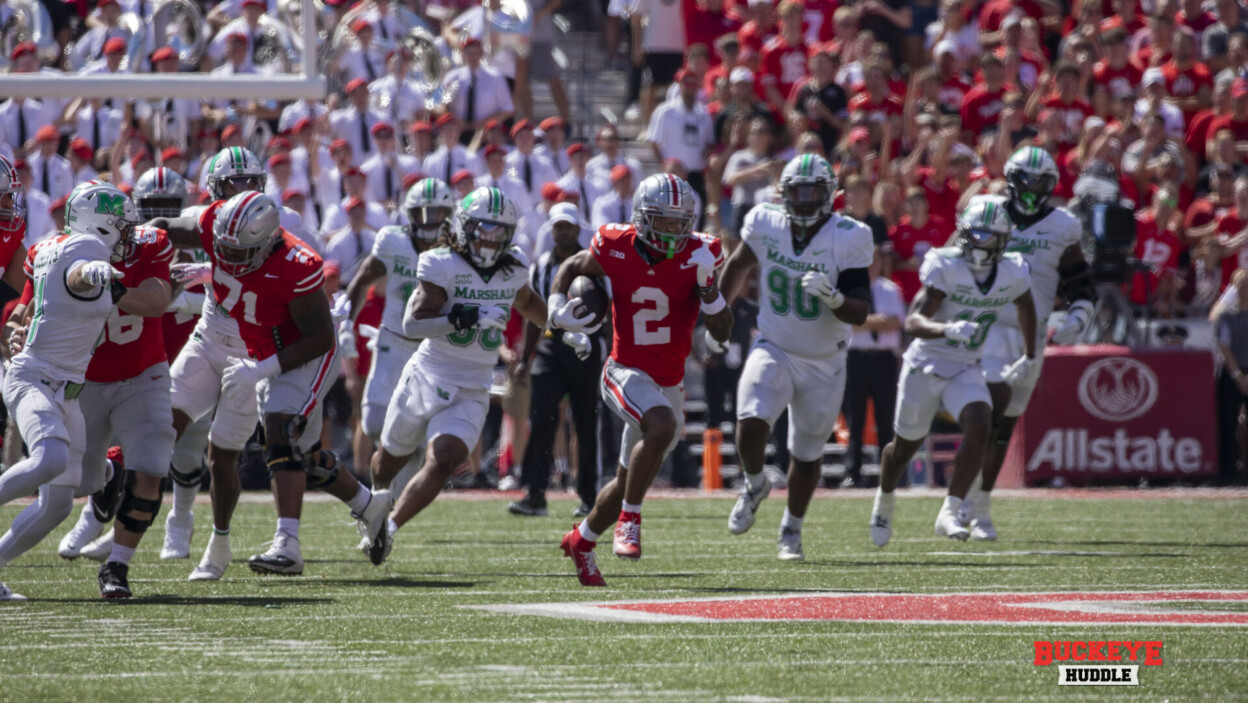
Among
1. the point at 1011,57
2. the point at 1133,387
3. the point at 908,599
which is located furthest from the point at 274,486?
the point at 1011,57

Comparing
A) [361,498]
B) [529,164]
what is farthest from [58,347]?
[529,164]

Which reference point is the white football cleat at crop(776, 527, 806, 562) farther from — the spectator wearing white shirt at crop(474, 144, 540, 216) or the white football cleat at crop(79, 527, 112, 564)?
the spectator wearing white shirt at crop(474, 144, 540, 216)

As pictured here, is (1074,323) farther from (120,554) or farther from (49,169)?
(49,169)

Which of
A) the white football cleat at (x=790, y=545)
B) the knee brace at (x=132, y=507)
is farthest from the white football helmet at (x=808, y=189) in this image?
the knee brace at (x=132, y=507)

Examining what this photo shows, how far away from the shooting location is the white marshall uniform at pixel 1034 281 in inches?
403

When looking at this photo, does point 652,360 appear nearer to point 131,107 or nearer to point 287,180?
point 287,180

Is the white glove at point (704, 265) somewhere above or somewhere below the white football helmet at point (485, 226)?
below

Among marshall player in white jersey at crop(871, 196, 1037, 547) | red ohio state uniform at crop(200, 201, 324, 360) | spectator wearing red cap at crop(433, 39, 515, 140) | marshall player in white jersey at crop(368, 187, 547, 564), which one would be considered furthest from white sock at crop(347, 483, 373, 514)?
spectator wearing red cap at crop(433, 39, 515, 140)

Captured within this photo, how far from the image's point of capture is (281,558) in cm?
723

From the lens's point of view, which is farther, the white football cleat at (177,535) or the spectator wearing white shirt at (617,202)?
the spectator wearing white shirt at (617,202)

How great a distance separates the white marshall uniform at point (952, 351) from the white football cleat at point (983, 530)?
67 cm

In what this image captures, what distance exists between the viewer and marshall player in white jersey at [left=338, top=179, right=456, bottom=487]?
9.42 m

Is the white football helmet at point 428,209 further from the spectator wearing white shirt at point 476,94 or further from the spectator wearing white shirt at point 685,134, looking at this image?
the spectator wearing white shirt at point 476,94

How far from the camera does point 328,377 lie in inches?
299
